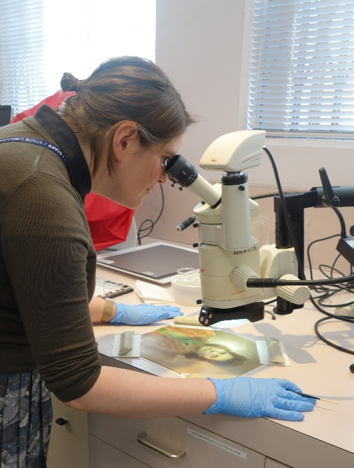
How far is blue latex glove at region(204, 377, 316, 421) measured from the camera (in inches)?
32.6

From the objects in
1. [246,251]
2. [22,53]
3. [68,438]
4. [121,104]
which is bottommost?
[68,438]

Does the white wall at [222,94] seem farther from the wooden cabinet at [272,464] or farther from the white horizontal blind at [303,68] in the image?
the wooden cabinet at [272,464]

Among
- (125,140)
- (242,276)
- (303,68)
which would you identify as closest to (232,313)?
(242,276)

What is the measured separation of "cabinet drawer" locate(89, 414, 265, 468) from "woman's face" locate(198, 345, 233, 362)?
155 mm

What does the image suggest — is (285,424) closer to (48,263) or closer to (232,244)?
(232,244)

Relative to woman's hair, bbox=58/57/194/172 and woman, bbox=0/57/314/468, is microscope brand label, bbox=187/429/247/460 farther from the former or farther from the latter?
woman's hair, bbox=58/57/194/172

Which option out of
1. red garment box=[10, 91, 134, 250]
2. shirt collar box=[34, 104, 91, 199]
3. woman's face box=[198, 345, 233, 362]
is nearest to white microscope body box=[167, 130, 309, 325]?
woman's face box=[198, 345, 233, 362]

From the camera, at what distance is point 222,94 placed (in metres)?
1.90

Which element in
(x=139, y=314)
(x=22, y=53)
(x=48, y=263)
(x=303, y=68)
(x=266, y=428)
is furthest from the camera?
(x=22, y=53)

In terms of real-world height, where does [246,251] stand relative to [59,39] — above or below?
below

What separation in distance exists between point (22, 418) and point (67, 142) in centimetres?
60

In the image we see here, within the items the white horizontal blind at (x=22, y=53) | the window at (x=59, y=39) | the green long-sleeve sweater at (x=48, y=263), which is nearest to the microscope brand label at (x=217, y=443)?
the green long-sleeve sweater at (x=48, y=263)

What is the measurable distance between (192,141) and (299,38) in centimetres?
60

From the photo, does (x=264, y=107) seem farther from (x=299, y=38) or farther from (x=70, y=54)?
(x=70, y=54)
